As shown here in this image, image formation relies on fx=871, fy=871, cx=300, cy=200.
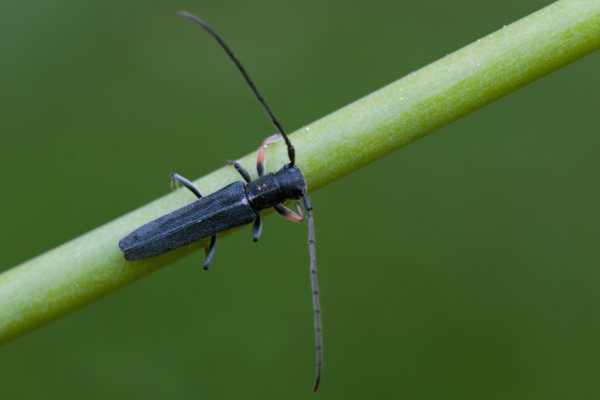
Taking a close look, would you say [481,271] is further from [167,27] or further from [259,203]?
[167,27]

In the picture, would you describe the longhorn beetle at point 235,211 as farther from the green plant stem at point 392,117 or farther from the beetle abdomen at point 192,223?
the green plant stem at point 392,117

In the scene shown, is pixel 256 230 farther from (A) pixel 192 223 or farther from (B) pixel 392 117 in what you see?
(B) pixel 392 117

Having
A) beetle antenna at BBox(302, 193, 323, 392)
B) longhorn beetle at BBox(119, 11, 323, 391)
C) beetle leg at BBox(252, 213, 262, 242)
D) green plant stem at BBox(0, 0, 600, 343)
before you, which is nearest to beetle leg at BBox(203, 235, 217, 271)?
longhorn beetle at BBox(119, 11, 323, 391)

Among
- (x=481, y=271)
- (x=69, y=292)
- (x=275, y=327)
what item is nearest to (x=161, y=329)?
(x=275, y=327)

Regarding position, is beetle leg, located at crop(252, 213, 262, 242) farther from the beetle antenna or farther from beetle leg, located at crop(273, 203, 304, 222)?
the beetle antenna

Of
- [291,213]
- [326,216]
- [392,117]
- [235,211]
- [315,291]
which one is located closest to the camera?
[392,117]

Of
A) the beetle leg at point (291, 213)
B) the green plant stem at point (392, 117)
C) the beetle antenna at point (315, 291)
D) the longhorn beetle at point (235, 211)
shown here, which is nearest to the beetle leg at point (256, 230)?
the longhorn beetle at point (235, 211)

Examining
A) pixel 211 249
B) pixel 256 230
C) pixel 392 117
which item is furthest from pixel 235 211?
pixel 392 117

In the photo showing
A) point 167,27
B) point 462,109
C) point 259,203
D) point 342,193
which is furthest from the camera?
point 167,27
